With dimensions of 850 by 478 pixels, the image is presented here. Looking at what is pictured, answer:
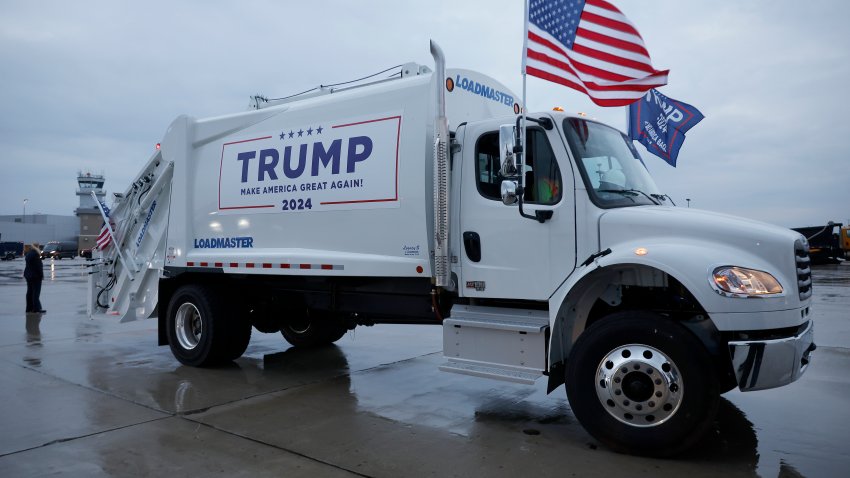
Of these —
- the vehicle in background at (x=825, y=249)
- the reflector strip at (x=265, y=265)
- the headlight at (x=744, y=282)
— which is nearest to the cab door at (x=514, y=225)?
the headlight at (x=744, y=282)

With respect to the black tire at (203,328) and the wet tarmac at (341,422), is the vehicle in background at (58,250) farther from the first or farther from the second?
the wet tarmac at (341,422)

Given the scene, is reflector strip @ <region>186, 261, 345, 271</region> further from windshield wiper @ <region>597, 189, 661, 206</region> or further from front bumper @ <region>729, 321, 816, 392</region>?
front bumper @ <region>729, 321, 816, 392</region>

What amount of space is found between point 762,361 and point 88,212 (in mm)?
92880

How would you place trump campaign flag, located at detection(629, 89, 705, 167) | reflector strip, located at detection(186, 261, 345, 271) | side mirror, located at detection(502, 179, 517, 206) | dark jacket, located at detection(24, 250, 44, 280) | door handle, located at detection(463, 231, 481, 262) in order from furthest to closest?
dark jacket, located at detection(24, 250, 44, 280) < trump campaign flag, located at detection(629, 89, 705, 167) < reflector strip, located at detection(186, 261, 345, 271) < door handle, located at detection(463, 231, 481, 262) < side mirror, located at detection(502, 179, 517, 206)

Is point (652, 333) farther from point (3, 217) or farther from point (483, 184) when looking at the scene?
point (3, 217)

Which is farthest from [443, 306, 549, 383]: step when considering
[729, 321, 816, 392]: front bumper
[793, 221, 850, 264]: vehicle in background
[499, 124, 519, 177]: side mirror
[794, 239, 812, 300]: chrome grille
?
[793, 221, 850, 264]: vehicle in background

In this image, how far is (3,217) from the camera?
109 m

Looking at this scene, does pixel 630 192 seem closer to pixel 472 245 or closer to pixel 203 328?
pixel 472 245

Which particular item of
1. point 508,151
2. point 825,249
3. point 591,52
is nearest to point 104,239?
point 508,151

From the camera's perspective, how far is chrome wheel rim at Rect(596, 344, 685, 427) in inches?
165

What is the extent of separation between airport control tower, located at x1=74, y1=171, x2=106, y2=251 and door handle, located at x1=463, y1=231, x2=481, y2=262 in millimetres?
73207

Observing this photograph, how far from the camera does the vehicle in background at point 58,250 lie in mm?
52094

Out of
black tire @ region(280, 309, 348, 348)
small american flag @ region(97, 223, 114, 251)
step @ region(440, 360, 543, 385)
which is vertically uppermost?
small american flag @ region(97, 223, 114, 251)

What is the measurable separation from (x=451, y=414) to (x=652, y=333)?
2021mm
